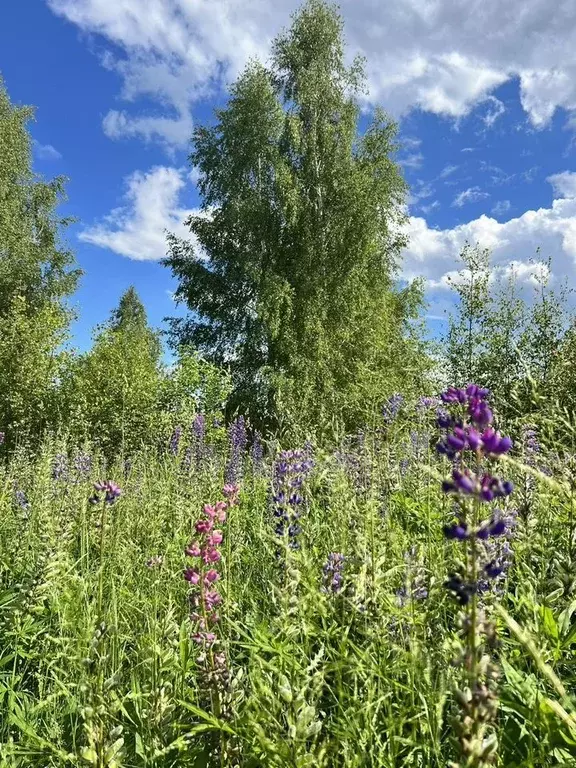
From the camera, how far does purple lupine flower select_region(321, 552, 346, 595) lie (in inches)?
79.9

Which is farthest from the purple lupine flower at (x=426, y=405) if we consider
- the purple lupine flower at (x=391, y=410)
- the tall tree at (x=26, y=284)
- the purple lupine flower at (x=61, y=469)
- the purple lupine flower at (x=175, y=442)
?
the tall tree at (x=26, y=284)

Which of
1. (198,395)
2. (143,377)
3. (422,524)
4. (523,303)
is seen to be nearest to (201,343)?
(143,377)

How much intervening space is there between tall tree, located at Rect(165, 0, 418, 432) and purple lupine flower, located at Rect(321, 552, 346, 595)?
46.8ft

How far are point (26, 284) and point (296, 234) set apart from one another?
415 inches

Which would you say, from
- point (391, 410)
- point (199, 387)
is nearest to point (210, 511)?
point (391, 410)

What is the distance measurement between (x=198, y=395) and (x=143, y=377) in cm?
321

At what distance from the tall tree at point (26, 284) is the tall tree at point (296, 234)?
15.9 ft

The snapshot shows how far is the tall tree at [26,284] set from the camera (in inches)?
671

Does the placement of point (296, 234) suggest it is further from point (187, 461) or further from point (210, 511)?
point (210, 511)

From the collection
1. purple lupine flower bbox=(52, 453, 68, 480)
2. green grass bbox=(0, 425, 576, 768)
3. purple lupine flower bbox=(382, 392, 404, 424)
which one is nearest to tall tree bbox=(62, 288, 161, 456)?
purple lupine flower bbox=(52, 453, 68, 480)

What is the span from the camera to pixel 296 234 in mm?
18469

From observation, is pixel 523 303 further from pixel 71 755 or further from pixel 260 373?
pixel 71 755

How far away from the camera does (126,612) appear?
278 cm

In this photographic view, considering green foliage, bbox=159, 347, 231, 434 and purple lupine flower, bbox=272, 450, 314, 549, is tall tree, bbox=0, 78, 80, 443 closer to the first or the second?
Result: green foliage, bbox=159, 347, 231, 434
